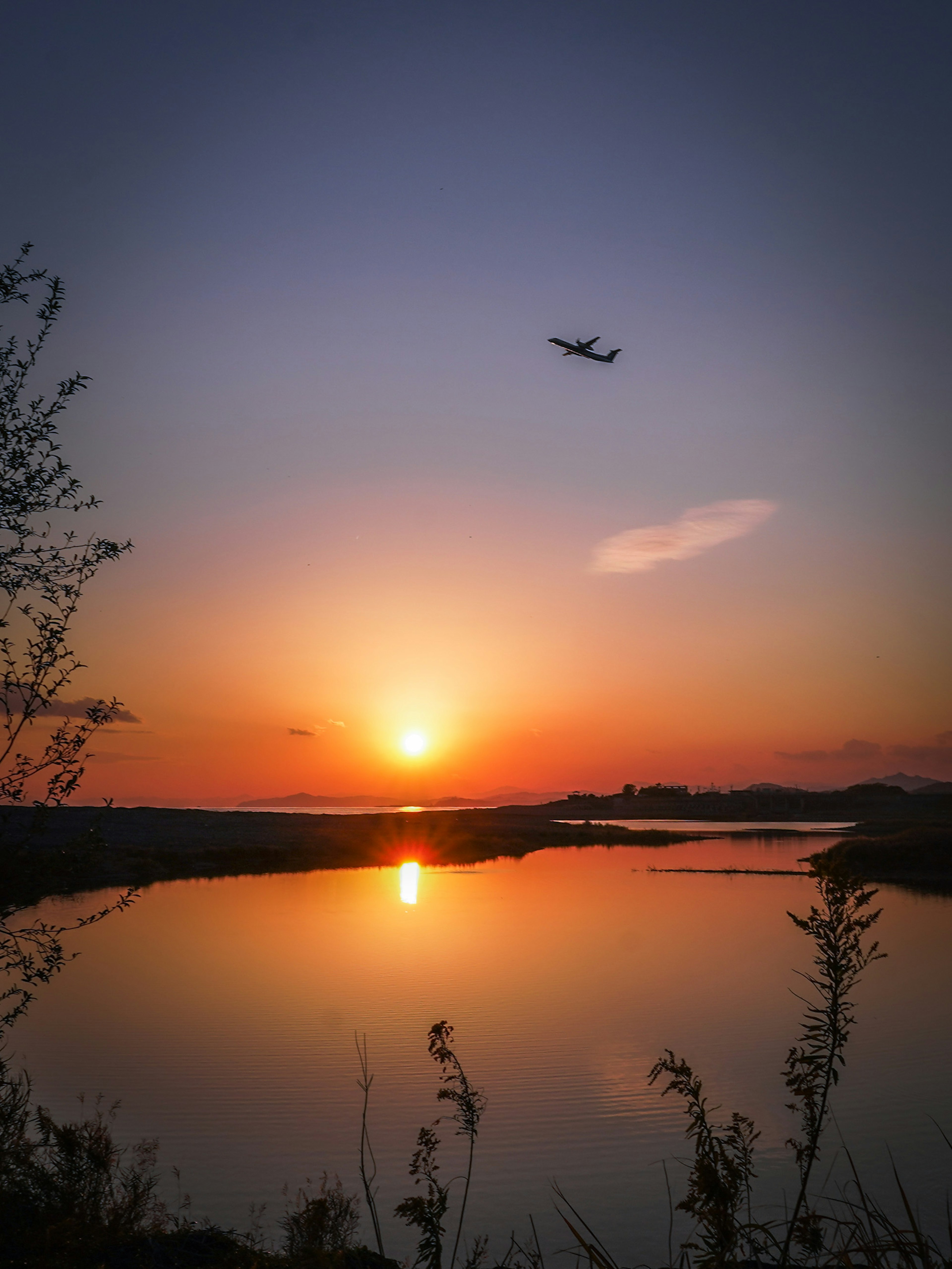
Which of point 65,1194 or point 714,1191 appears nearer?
point 714,1191

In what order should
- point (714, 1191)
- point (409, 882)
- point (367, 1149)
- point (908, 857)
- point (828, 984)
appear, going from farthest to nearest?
point (908, 857)
point (409, 882)
point (367, 1149)
point (714, 1191)
point (828, 984)

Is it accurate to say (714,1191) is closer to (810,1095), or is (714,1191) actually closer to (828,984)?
(810,1095)

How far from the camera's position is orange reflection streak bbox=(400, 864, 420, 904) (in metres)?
38.2

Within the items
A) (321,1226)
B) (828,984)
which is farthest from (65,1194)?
(828,984)

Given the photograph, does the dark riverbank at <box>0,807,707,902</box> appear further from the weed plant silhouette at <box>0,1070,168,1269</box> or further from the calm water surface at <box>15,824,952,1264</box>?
the calm water surface at <box>15,824,952,1264</box>

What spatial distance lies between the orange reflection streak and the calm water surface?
13.3 ft

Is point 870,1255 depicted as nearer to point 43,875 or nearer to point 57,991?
point 43,875

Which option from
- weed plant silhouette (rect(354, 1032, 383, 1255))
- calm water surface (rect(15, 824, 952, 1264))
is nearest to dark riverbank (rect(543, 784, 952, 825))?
calm water surface (rect(15, 824, 952, 1264))

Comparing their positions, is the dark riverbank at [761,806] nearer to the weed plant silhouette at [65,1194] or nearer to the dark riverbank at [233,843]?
the dark riverbank at [233,843]

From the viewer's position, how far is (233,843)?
58281mm

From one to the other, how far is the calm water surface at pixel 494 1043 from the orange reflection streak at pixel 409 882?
4.06 meters

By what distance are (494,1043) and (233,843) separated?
45.1 metres

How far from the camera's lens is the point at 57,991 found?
21156mm

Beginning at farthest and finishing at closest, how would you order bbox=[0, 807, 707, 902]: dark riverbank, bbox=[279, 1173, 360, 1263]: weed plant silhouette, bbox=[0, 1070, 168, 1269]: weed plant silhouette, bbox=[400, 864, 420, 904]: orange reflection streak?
1. bbox=[400, 864, 420, 904]: orange reflection streak
2. bbox=[0, 807, 707, 902]: dark riverbank
3. bbox=[279, 1173, 360, 1263]: weed plant silhouette
4. bbox=[0, 1070, 168, 1269]: weed plant silhouette
